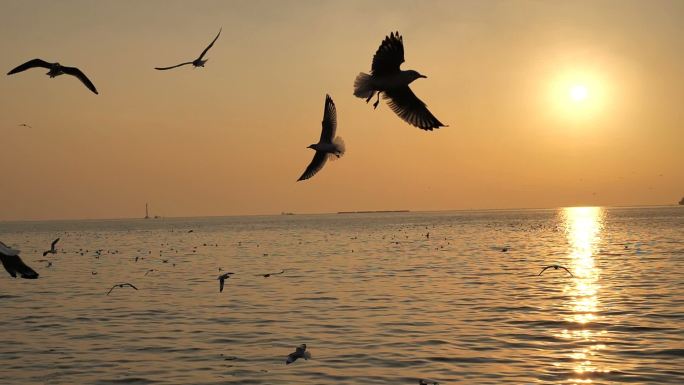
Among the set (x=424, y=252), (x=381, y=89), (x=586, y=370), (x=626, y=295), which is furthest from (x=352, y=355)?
(x=424, y=252)

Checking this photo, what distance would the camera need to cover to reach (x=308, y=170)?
15086 mm

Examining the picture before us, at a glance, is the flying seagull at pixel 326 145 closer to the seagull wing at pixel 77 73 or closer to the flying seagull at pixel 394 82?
the flying seagull at pixel 394 82

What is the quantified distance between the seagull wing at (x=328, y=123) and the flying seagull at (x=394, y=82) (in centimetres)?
227

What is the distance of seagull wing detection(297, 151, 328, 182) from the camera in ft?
49.0

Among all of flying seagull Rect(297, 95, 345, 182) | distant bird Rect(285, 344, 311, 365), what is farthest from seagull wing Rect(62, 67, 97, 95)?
distant bird Rect(285, 344, 311, 365)

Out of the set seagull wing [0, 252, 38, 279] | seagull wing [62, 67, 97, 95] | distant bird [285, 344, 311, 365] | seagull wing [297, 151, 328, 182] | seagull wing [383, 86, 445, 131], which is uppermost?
seagull wing [62, 67, 97, 95]

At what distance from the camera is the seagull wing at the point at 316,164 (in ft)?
49.0

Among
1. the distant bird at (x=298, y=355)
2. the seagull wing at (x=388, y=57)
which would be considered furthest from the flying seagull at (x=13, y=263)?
the distant bird at (x=298, y=355)

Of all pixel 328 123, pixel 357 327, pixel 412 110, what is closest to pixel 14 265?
pixel 412 110

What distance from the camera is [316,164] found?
1545 cm

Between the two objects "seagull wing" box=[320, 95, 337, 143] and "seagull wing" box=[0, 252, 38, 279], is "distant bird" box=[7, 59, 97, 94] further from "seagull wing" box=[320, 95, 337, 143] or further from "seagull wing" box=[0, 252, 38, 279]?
"seagull wing" box=[0, 252, 38, 279]

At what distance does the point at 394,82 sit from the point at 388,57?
44 cm

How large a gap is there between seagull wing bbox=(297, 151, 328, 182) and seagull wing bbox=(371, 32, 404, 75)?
8.85 feet

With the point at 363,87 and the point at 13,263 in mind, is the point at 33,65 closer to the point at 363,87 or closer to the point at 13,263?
the point at 363,87
